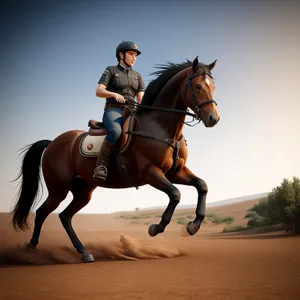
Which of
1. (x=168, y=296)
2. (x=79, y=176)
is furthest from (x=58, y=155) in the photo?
(x=168, y=296)

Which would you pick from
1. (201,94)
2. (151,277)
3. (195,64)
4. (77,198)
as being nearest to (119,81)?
(195,64)

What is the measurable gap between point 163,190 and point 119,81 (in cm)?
251

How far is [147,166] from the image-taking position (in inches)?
242

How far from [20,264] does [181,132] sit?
454cm

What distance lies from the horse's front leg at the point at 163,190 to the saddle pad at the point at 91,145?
161 cm

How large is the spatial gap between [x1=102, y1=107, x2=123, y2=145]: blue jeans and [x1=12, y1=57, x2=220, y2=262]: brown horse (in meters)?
0.17

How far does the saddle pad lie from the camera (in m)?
7.18

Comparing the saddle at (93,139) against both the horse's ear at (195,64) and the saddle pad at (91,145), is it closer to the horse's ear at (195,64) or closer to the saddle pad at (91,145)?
the saddle pad at (91,145)

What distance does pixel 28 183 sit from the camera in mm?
8578

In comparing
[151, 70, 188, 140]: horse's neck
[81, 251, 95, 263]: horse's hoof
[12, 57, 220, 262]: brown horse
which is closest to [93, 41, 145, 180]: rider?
[12, 57, 220, 262]: brown horse

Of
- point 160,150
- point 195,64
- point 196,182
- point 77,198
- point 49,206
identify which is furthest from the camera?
point 77,198

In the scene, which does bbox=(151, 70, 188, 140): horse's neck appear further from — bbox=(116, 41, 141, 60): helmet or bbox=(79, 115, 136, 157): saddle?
bbox=(116, 41, 141, 60): helmet

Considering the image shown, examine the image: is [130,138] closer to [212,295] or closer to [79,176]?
[79,176]

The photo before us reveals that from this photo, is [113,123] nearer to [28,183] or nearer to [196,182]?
[196,182]
